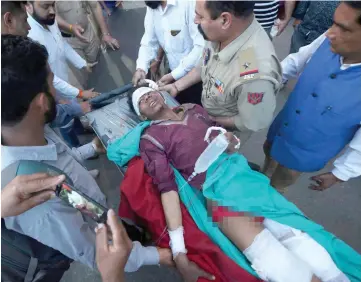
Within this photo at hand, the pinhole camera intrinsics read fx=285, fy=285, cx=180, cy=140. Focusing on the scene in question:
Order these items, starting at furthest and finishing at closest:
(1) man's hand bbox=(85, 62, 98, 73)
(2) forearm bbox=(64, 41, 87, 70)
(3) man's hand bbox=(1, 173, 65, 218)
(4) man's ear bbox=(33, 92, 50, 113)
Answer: (1) man's hand bbox=(85, 62, 98, 73) → (2) forearm bbox=(64, 41, 87, 70) → (4) man's ear bbox=(33, 92, 50, 113) → (3) man's hand bbox=(1, 173, 65, 218)

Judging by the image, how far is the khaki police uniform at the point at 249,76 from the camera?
164 centimetres

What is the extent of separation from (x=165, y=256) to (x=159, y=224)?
7.5 inches

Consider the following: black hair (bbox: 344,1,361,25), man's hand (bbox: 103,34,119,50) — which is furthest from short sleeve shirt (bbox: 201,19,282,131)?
man's hand (bbox: 103,34,119,50)

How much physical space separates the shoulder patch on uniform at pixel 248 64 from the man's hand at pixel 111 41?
2840mm

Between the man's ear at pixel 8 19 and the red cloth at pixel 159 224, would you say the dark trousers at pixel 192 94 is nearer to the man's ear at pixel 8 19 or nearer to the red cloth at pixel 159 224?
the red cloth at pixel 159 224

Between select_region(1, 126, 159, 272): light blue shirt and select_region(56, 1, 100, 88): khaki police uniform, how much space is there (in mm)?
1854

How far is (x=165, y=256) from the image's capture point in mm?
1715

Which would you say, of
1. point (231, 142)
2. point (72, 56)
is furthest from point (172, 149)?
point (72, 56)

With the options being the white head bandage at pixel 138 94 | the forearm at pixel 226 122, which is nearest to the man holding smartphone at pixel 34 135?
the white head bandage at pixel 138 94

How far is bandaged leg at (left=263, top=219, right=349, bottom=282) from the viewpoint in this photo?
153 centimetres

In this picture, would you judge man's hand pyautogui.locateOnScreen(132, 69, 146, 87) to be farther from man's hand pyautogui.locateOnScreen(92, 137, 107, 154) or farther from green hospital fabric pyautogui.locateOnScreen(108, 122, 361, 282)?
green hospital fabric pyautogui.locateOnScreen(108, 122, 361, 282)

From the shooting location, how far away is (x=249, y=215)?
170 cm

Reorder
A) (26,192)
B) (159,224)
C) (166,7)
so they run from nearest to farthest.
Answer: (26,192)
(159,224)
(166,7)

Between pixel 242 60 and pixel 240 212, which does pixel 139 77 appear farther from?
pixel 240 212
